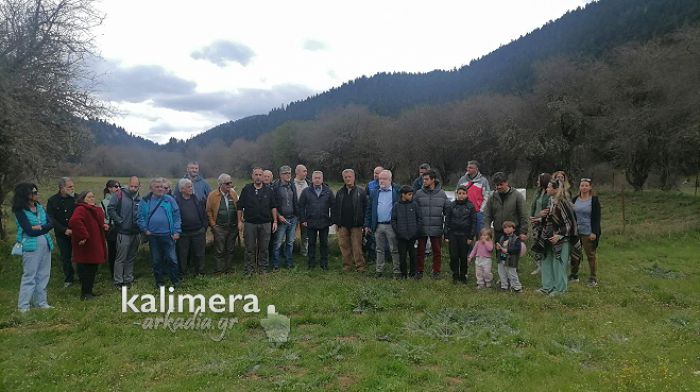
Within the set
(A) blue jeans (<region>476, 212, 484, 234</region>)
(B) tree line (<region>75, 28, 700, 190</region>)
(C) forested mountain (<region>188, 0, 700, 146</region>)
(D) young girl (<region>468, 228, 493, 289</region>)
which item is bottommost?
(D) young girl (<region>468, 228, 493, 289</region>)

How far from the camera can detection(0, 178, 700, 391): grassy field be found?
481 cm

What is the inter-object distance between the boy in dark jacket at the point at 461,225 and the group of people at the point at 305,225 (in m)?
0.02

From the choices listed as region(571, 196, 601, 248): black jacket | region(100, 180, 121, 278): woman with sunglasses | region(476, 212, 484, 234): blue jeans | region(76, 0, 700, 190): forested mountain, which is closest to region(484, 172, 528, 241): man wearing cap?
region(476, 212, 484, 234): blue jeans

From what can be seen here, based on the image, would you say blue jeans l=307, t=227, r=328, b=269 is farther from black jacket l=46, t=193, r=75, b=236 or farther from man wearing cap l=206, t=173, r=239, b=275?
black jacket l=46, t=193, r=75, b=236

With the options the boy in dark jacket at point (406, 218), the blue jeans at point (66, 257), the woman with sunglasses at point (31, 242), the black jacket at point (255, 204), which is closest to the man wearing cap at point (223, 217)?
the black jacket at point (255, 204)

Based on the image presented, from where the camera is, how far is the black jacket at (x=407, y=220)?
28.4 ft

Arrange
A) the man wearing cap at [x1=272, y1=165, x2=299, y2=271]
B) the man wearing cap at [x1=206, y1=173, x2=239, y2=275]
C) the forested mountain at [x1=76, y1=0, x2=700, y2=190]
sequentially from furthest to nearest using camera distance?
1. the forested mountain at [x1=76, y1=0, x2=700, y2=190]
2. the man wearing cap at [x1=272, y1=165, x2=299, y2=271]
3. the man wearing cap at [x1=206, y1=173, x2=239, y2=275]

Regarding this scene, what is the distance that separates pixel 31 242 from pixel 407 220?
6290 millimetres

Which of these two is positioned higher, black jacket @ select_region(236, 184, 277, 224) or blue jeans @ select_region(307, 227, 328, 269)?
black jacket @ select_region(236, 184, 277, 224)

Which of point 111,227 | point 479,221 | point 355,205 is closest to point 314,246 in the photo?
point 355,205

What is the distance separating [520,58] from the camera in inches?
3000

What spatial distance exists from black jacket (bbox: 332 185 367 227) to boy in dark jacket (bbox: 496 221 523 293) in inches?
106

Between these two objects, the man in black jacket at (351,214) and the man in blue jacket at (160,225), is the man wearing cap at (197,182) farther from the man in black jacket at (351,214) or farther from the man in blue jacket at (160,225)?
the man in black jacket at (351,214)

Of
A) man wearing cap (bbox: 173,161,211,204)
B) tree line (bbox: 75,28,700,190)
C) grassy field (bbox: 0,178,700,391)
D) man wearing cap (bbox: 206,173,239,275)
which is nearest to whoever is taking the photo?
grassy field (bbox: 0,178,700,391)
